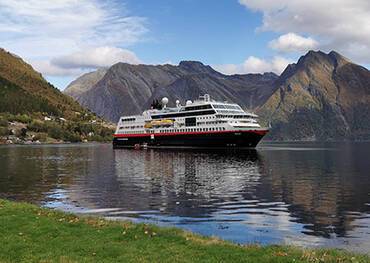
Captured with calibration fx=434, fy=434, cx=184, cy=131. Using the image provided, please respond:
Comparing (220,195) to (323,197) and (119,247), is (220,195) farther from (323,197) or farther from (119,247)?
(119,247)

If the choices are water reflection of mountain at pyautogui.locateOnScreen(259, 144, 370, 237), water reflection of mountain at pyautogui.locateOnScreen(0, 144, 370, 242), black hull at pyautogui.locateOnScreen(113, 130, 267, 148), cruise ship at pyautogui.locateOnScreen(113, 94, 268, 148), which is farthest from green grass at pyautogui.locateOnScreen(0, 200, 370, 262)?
cruise ship at pyautogui.locateOnScreen(113, 94, 268, 148)

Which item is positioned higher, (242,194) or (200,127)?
(200,127)

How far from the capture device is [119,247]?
19594 mm

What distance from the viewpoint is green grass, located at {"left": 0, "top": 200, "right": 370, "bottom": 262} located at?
17875 millimetres

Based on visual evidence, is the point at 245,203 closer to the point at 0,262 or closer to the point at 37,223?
the point at 37,223

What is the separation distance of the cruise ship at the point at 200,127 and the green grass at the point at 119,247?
400ft

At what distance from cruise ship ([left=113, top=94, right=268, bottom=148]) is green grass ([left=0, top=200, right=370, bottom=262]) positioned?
12202 cm

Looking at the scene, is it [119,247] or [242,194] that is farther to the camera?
[242,194]

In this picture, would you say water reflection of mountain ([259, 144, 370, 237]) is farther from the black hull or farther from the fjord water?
the black hull

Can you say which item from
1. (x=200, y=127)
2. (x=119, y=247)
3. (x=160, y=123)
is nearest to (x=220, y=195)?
(x=119, y=247)

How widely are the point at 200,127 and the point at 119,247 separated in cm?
13471

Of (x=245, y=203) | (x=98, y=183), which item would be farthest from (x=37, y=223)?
(x=98, y=183)

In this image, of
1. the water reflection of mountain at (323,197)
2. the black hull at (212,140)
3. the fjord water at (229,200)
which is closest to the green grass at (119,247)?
the fjord water at (229,200)

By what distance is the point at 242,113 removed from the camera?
509ft
